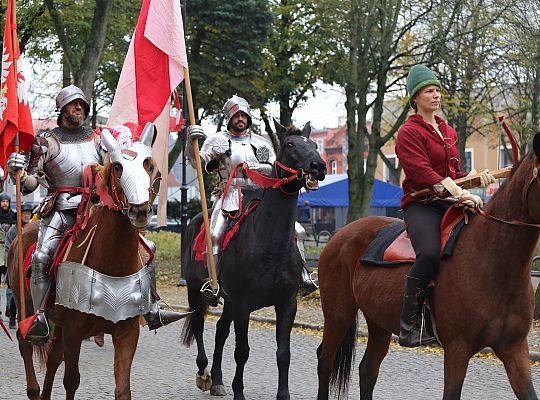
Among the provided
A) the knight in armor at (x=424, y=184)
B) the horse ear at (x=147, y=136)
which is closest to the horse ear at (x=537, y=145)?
the knight in armor at (x=424, y=184)

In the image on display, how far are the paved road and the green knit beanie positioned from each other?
11.9ft

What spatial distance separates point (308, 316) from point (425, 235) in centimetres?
1013

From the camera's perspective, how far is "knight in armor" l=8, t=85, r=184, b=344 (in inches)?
324

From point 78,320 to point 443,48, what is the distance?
17831 mm

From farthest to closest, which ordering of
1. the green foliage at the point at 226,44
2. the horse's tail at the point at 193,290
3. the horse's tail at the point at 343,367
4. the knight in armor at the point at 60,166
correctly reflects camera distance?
1. the green foliage at the point at 226,44
2. the horse's tail at the point at 193,290
3. the horse's tail at the point at 343,367
4. the knight in armor at the point at 60,166

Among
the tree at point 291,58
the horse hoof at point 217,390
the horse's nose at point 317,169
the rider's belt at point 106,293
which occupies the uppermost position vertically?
the tree at point 291,58

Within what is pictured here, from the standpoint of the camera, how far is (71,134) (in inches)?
339

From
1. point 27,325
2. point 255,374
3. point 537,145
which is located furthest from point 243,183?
point 537,145

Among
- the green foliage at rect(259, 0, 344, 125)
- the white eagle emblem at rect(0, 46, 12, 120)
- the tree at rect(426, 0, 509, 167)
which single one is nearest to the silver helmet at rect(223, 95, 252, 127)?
the white eagle emblem at rect(0, 46, 12, 120)

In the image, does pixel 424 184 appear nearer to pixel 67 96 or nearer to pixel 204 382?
pixel 67 96

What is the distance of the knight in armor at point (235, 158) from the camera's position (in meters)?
10.1

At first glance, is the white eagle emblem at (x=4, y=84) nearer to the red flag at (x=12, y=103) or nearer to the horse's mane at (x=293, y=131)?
the red flag at (x=12, y=103)

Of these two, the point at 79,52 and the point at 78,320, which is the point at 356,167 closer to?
the point at 79,52

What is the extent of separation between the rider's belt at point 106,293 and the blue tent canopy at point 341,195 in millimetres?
32317
